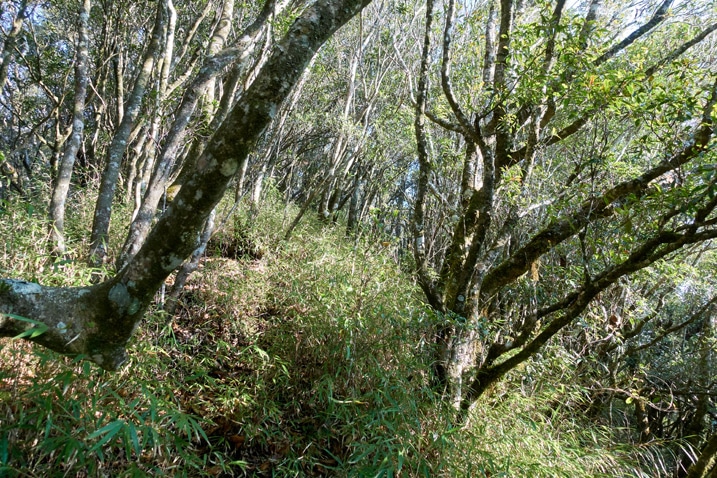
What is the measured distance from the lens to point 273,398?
11.7 feet

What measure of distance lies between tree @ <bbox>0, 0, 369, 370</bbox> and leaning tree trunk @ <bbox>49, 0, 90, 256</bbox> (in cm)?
198

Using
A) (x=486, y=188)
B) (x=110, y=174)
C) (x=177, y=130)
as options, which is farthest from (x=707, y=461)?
(x=110, y=174)

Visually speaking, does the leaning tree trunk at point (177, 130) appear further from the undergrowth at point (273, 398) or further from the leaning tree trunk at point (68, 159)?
the leaning tree trunk at point (68, 159)

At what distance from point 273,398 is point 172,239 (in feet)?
7.09

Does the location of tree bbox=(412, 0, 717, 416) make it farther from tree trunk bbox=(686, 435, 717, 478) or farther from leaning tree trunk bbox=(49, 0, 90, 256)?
leaning tree trunk bbox=(49, 0, 90, 256)

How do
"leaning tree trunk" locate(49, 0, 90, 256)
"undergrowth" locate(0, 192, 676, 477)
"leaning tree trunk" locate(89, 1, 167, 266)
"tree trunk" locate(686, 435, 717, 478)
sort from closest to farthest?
1. "undergrowth" locate(0, 192, 676, 477)
2. "tree trunk" locate(686, 435, 717, 478)
3. "leaning tree trunk" locate(49, 0, 90, 256)
4. "leaning tree trunk" locate(89, 1, 167, 266)

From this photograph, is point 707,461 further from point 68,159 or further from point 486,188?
point 68,159

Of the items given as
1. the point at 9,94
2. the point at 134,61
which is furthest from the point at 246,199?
the point at 9,94

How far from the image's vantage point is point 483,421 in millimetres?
3400

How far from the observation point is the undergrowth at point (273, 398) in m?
2.33

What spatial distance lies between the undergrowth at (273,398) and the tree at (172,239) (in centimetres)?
33

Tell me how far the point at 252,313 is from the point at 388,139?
21.9 feet

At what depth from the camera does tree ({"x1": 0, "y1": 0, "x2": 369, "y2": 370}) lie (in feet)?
5.98

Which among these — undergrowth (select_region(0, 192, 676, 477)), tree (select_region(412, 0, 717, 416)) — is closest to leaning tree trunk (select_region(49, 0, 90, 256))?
undergrowth (select_region(0, 192, 676, 477))
